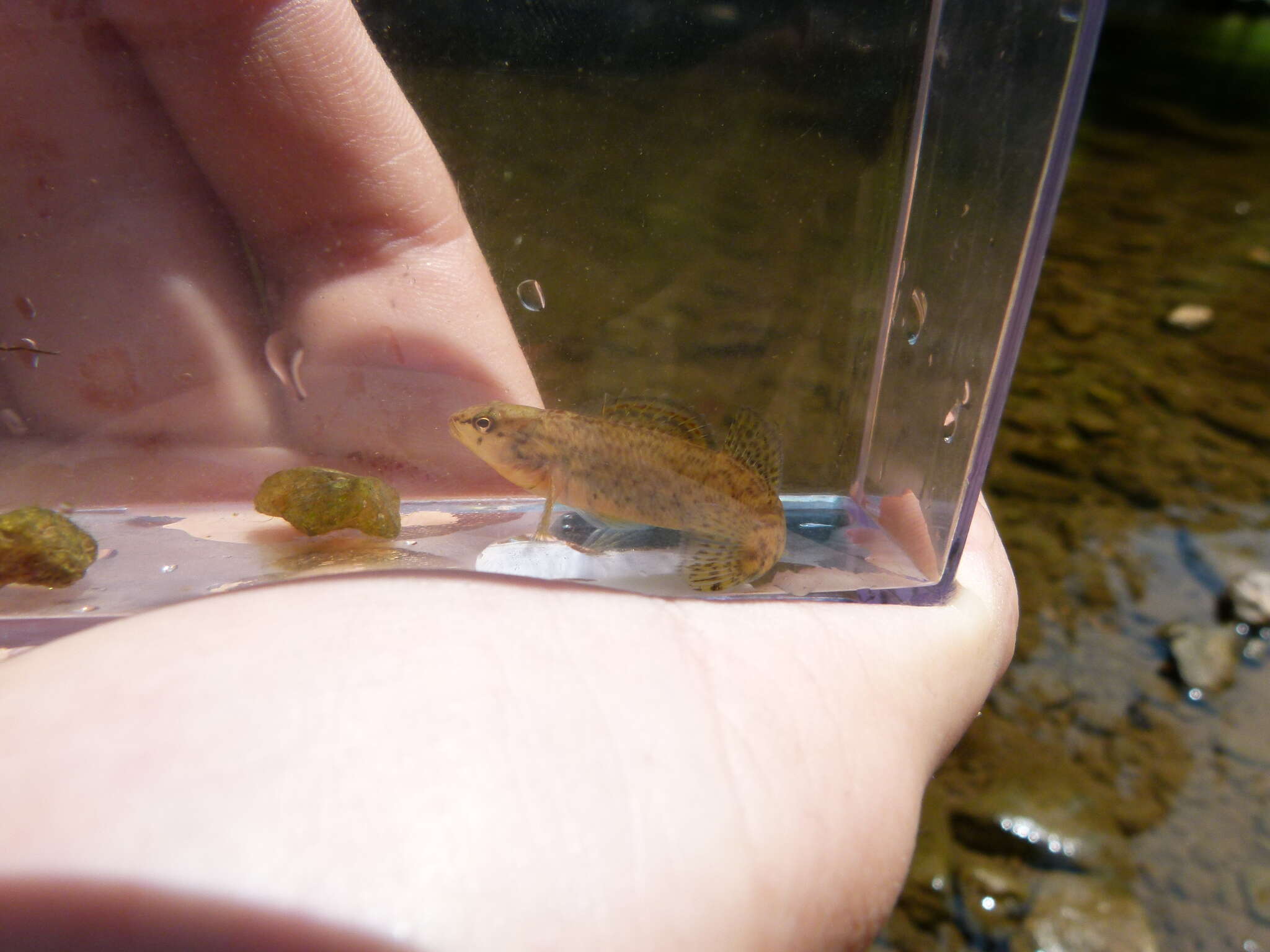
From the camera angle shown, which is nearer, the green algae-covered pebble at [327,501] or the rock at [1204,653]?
the green algae-covered pebble at [327,501]

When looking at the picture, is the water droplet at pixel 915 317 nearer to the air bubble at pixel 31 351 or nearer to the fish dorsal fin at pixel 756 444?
the fish dorsal fin at pixel 756 444

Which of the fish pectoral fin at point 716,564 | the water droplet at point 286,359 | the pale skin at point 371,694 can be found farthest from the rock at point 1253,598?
Result: the water droplet at point 286,359

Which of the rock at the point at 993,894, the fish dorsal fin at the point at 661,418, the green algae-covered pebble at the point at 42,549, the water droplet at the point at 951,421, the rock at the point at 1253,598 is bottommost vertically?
the rock at the point at 993,894

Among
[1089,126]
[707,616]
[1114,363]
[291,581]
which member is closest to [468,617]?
[291,581]

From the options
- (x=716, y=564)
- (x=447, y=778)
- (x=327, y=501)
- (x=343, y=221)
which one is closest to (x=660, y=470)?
(x=716, y=564)

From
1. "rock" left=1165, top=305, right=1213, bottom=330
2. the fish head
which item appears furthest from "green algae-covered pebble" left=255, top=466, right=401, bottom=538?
"rock" left=1165, top=305, right=1213, bottom=330

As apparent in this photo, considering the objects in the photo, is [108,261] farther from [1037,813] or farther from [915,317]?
[1037,813]

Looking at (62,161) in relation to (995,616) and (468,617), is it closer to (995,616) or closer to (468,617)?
(468,617)

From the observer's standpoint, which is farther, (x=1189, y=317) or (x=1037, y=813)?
(x=1189, y=317)
